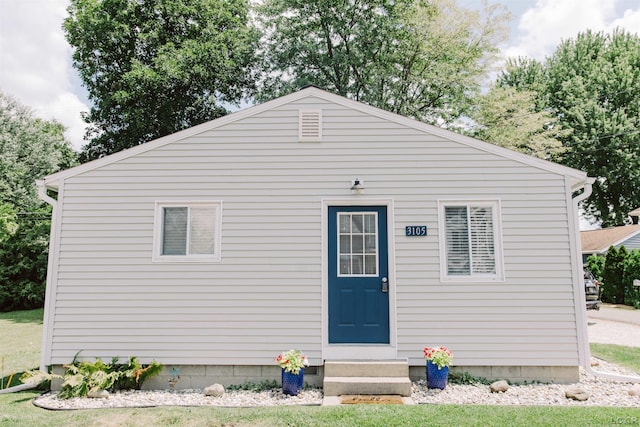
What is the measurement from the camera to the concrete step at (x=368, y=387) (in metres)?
5.27

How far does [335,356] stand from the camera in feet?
19.1

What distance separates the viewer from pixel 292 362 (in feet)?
17.9

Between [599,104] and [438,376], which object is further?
[599,104]

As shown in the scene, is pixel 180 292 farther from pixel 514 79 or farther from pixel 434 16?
pixel 514 79

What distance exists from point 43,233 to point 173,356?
→ 1445cm

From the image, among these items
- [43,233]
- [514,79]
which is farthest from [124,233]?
[514,79]

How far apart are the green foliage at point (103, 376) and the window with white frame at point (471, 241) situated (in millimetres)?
4531

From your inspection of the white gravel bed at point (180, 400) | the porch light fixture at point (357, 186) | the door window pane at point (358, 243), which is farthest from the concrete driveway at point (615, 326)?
the white gravel bed at point (180, 400)

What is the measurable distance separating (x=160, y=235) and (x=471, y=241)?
15.4 ft

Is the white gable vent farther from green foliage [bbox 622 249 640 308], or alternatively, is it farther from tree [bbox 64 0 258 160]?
green foliage [bbox 622 249 640 308]

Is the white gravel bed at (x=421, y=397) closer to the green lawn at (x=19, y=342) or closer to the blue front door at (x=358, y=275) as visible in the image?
the blue front door at (x=358, y=275)

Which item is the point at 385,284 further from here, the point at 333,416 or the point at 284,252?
the point at 333,416

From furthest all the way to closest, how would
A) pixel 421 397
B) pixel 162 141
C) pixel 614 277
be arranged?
pixel 614 277 < pixel 162 141 < pixel 421 397

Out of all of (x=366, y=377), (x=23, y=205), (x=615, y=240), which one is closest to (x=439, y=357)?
(x=366, y=377)
